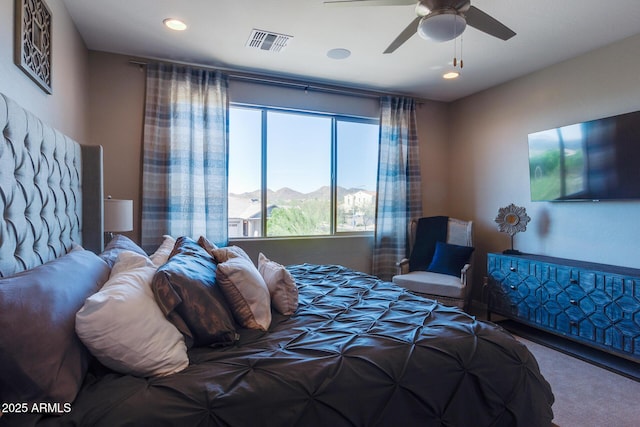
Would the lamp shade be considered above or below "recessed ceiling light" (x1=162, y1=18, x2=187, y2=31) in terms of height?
below

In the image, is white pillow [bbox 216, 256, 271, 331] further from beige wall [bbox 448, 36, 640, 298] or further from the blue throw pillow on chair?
beige wall [bbox 448, 36, 640, 298]

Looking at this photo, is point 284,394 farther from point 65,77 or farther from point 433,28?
point 65,77

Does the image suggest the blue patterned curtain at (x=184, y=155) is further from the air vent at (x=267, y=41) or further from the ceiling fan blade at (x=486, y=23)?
Answer: the ceiling fan blade at (x=486, y=23)

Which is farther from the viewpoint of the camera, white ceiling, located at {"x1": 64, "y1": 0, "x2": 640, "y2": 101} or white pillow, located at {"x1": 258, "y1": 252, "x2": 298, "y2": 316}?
white ceiling, located at {"x1": 64, "y1": 0, "x2": 640, "y2": 101}

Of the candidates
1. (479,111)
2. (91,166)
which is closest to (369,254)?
(479,111)

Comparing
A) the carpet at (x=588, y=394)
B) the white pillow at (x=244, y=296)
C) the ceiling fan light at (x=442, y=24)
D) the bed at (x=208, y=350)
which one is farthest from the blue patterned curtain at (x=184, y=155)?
the carpet at (x=588, y=394)

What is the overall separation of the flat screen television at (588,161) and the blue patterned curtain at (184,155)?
3.32 metres

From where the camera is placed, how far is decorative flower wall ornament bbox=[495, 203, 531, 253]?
3.56 m

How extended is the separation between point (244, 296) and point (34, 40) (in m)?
1.85

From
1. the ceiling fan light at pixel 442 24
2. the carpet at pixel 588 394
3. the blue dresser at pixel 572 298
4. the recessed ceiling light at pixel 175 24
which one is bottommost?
the carpet at pixel 588 394

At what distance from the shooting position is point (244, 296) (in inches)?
62.6

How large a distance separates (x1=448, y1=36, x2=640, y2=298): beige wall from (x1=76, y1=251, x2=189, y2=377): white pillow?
11.7 feet

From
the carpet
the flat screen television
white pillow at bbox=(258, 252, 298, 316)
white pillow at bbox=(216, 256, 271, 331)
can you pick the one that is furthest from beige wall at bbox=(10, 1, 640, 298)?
white pillow at bbox=(258, 252, 298, 316)

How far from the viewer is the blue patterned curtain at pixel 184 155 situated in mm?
3396
